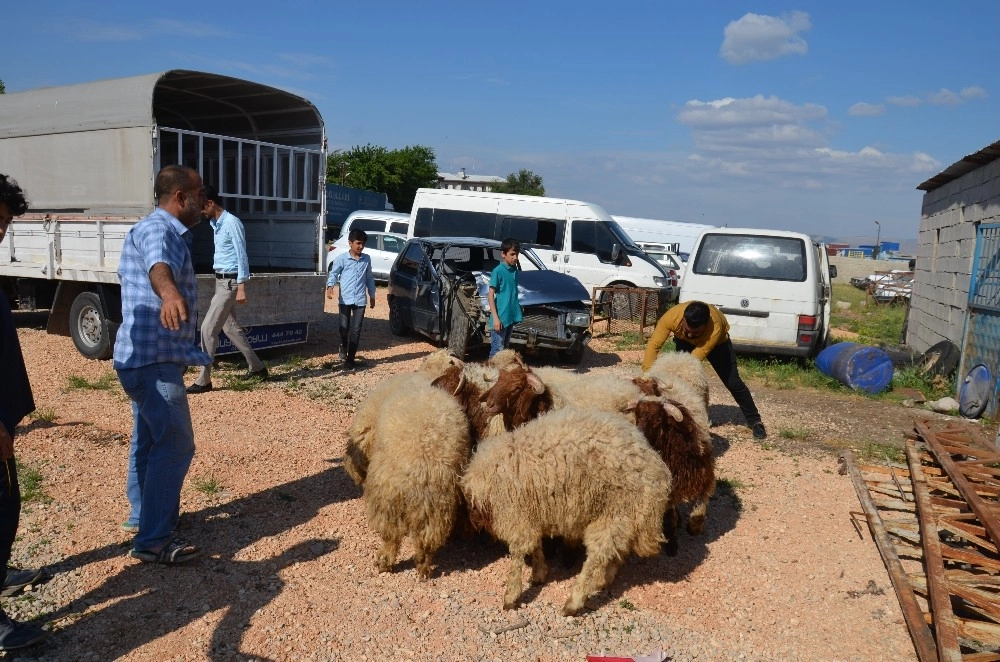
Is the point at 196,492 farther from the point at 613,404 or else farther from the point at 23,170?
the point at 23,170

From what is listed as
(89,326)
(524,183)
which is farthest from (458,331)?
(524,183)

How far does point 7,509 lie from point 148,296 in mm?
1274

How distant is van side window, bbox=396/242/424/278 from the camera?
11874 mm

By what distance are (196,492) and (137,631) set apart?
1.84 meters

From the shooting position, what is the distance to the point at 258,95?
1075cm

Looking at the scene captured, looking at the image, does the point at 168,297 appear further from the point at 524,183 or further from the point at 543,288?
the point at 524,183

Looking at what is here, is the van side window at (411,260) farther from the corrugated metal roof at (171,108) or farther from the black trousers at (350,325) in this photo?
the corrugated metal roof at (171,108)

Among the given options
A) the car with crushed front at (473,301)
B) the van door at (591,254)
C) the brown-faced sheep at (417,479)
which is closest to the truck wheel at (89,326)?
the car with crushed front at (473,301)

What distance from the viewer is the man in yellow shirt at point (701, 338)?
6.84 meters

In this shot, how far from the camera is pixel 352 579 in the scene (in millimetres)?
4234

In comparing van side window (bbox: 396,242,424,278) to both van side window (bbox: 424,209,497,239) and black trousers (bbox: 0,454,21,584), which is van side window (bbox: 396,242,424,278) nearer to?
van side window (bbox: 424,209,497,239)

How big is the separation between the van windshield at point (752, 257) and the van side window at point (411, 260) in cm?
459

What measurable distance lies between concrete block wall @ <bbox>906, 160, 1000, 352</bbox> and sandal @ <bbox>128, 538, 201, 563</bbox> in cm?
1091

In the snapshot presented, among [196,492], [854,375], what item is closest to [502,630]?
[196,492]
